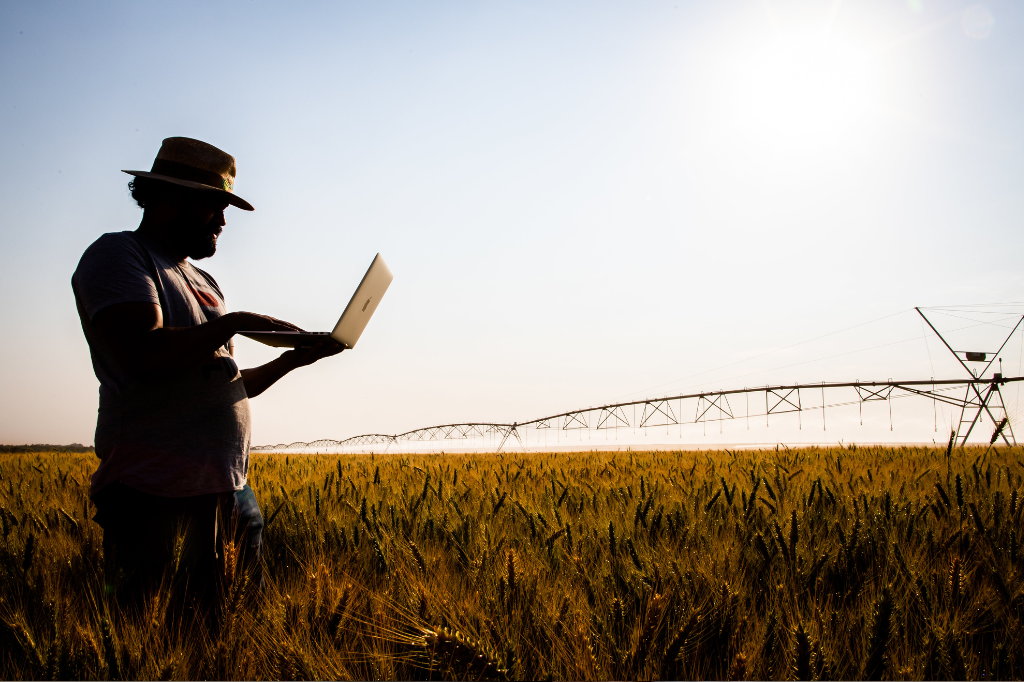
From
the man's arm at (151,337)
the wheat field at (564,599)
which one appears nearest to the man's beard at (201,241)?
the man's arm at (151,337)

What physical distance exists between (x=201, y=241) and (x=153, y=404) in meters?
0.75

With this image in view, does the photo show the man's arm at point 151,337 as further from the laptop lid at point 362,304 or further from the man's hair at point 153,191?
the man's hair at point 153,191

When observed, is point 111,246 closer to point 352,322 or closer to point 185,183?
point 185,183

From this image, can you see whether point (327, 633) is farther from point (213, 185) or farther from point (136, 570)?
point (213, 185)

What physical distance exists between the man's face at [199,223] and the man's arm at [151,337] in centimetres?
53

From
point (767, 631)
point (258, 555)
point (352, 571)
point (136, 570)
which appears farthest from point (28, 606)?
point (767, 631)

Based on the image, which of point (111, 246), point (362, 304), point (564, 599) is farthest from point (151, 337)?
point (564, 599)

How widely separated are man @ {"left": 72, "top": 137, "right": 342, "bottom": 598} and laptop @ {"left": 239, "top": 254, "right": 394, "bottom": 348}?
0.06 metres

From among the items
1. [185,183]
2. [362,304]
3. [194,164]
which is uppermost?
[194,164]

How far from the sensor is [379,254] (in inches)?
89.4

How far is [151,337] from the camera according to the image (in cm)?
193

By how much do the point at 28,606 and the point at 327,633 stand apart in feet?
3.88

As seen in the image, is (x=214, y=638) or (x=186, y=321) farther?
(x=186, y=321)

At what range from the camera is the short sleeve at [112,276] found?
1.93 metres
